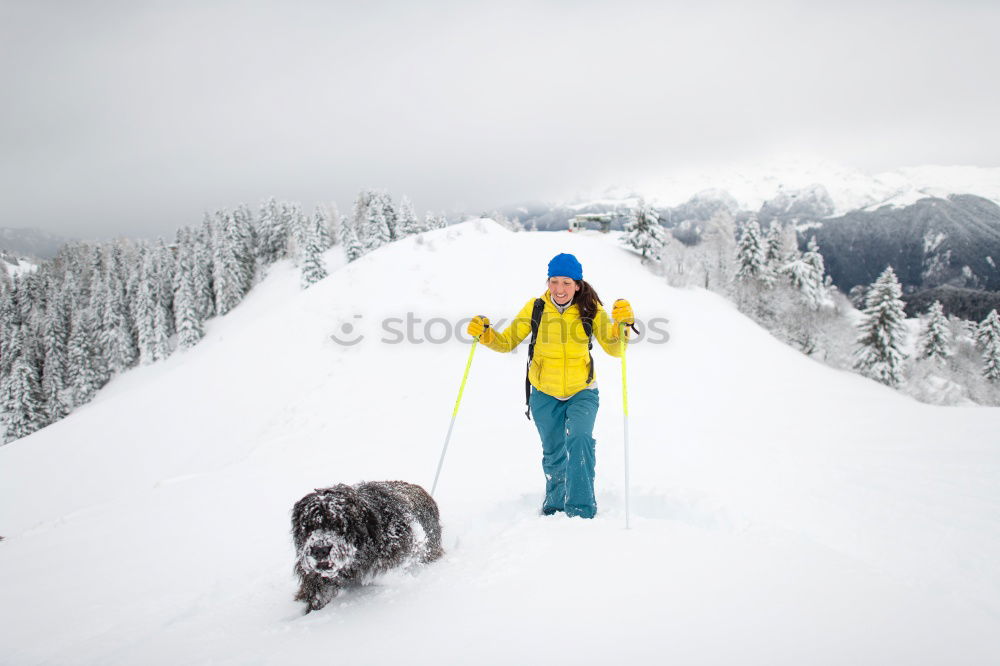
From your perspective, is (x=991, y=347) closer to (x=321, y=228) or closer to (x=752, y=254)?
(x=752, y=254)

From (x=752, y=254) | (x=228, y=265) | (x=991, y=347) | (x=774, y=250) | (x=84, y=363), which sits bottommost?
(x=991, y=347)

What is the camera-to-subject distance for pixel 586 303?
4.36m

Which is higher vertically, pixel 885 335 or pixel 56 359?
pixel 885 335

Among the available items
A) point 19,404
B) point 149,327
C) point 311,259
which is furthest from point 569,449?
point 149,327

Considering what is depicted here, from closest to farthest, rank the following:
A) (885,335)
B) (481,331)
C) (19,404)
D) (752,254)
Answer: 1. (481,331)
2. (885,335)
3. (19,404)
4. (752,254)

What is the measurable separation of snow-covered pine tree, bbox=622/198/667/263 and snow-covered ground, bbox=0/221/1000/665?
1812 centimetres

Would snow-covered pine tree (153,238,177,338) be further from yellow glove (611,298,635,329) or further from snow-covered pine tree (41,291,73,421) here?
yellow glove (611,298,635,329)

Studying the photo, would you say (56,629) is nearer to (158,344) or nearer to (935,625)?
(935,625)

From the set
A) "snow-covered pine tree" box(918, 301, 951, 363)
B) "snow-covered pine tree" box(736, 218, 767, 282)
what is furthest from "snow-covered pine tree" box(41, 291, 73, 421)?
"snow-covered pine tree" box(918, 301, 951, 363)

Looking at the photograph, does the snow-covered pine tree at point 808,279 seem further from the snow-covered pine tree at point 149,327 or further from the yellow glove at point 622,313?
the snow-covered pine tree at point 149,327

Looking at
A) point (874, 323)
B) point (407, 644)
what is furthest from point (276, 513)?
point (874, 323)

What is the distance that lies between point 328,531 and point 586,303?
9.95 feet

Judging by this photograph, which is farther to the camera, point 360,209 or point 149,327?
point 360,209

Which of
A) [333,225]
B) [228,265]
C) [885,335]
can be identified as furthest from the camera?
[333,225]
